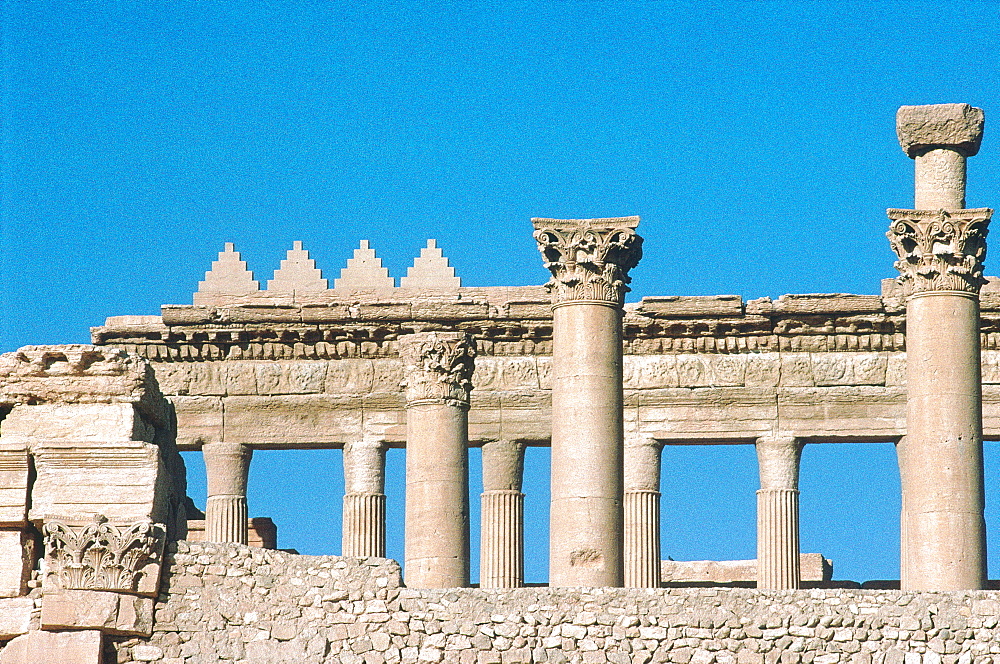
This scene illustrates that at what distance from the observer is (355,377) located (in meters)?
43.3

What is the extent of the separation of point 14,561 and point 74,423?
169 cm

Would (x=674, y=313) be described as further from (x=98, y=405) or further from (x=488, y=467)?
(x=98, y=405)

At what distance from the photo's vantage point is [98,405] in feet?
100

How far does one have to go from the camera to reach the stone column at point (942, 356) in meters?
32.5

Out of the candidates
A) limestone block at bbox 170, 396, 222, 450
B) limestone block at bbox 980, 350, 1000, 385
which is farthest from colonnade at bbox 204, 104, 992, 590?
limestone block at bbox 980, 350, 1000, 385

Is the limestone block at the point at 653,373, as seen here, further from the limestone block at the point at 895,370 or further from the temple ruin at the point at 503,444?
the limestone block at the point at 895,370

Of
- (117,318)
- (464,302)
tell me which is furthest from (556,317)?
(117,318)

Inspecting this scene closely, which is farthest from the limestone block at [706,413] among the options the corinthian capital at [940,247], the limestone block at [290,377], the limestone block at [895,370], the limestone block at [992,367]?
the corinthian capital at [940,247]

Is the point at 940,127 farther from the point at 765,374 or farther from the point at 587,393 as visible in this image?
the point at 765,374

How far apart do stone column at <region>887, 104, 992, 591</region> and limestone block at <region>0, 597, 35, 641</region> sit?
33.6ft

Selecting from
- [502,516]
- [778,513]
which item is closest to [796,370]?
[778,513]

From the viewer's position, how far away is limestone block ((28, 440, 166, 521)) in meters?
29.9

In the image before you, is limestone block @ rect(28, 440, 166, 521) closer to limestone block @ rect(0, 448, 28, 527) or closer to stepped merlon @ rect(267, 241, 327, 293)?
limestone block @ rect(0, 448, 28, 527)

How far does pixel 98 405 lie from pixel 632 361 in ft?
45.8
